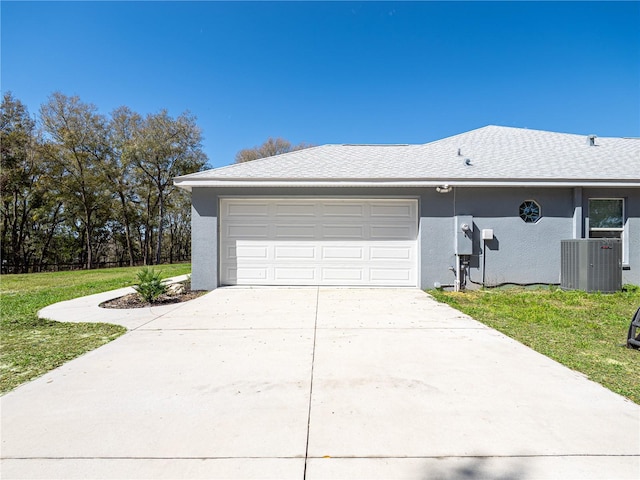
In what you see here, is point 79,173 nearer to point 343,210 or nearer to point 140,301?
point 140,301

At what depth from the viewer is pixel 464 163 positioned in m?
8.47

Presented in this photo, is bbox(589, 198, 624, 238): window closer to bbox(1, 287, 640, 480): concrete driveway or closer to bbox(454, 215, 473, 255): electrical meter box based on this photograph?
bbox(454, 215, 473, 255): electrical meter box

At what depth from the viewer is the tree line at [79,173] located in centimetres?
1856

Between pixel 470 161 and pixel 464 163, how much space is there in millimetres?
293

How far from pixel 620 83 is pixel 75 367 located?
1524 cm

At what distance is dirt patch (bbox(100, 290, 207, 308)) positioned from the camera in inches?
244

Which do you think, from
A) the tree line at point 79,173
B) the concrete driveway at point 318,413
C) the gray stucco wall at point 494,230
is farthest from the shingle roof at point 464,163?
the tree line at point 79,173

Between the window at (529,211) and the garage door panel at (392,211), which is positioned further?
the garage door panel at (392,211)

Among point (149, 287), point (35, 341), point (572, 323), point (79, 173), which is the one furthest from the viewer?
point (79, 173)

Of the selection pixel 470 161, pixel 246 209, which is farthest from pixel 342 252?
pixel 470 161

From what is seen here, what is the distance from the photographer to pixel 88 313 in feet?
18.3

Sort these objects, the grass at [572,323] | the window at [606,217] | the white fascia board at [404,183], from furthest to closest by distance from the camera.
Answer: the window at [606,217], the white fascia board at [404,183], the grass at [572,323]

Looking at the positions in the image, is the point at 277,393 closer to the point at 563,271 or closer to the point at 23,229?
the point at 563,271

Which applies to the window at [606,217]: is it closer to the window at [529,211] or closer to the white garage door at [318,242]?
the window at [529,211]
